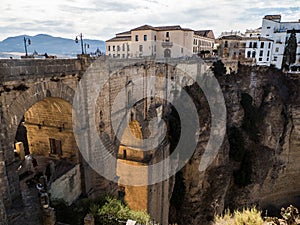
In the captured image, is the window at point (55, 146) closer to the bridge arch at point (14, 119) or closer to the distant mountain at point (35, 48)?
the bridge arch at point (14, 119)

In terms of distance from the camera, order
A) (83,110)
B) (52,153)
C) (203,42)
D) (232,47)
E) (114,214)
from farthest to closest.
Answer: (203,42), (232,47), (52,153), (83,110), (114,214)

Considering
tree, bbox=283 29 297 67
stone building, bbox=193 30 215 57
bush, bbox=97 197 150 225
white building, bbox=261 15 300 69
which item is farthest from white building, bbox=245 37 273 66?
bush, bbox=97 197 150 225

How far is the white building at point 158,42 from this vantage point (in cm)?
3422

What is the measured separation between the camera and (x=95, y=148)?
10516 millimetres

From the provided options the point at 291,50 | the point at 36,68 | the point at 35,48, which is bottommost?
the point at 36,68

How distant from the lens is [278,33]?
3450cm

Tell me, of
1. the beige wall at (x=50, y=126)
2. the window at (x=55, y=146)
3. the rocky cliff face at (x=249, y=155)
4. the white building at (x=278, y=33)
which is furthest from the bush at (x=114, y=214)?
the white building at (x=278, y=33)

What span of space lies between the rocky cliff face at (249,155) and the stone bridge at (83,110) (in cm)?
287

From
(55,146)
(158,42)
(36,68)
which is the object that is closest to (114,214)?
(55,146)

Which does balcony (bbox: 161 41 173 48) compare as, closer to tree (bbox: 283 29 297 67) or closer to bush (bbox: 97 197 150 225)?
tree (bbox: 283 29 297 67)

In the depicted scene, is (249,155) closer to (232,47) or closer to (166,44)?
A: (232,47)

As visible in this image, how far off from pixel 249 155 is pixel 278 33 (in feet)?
70.1

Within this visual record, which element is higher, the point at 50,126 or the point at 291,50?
the point at 291,50

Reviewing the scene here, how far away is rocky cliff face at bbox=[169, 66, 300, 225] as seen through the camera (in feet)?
66.6
